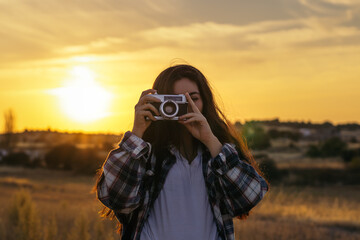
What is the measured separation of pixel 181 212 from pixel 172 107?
502 mm

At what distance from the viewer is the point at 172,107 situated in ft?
8.39

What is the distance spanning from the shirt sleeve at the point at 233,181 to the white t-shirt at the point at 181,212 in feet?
0.26

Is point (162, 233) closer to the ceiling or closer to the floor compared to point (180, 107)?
closer to the floor

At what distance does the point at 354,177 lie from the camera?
3434 cm

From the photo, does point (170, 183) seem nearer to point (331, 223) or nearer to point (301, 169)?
point (331, 223)

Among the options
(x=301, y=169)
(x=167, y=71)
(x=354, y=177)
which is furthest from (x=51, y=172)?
(x=167, y=71)

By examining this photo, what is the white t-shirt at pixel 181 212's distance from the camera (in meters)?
2.41

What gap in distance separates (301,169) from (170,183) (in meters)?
34.8

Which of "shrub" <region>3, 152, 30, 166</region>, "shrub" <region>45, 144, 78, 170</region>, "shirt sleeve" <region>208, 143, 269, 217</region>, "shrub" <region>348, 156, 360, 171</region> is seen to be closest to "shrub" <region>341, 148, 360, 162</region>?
"shrub" <region>348, 156, 360, 171</region>

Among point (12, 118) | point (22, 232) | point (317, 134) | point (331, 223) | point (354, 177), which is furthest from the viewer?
point (317, 134)

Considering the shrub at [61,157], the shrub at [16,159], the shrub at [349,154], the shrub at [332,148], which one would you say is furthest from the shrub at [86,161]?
the shrub at [349,154]

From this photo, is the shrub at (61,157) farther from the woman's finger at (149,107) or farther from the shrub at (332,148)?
the woman's finger at (149,107)

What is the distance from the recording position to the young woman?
2.42 m

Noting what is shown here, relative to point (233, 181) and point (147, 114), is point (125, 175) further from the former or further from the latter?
point (233, 181)
